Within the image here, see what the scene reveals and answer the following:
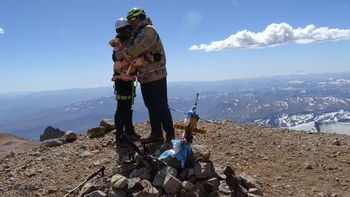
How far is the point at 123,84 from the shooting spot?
32.8 ft

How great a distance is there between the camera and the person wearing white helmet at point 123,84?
939 cm

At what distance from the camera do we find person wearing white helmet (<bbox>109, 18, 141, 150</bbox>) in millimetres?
9391

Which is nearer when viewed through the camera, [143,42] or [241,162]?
[143,42]

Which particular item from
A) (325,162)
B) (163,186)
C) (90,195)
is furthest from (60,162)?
(325,162)

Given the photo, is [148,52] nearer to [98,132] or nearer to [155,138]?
[155,138]

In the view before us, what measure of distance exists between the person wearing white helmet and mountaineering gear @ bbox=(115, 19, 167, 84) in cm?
20

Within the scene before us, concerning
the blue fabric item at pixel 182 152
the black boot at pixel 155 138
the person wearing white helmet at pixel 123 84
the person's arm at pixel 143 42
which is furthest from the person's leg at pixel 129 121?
the blue fabric item at pixel 182 152

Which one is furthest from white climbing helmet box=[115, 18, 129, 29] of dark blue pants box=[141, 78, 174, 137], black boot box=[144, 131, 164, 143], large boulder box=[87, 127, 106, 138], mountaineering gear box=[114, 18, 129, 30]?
large boulder box=[87, 127, 106, 138]

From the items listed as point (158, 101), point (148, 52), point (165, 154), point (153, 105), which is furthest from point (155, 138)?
point (148, 52)

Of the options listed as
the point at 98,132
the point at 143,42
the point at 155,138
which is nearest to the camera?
the point at 143,42

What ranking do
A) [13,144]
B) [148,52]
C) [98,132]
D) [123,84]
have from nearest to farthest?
[148,52] → [123,84] → [98,132] → [13,144]

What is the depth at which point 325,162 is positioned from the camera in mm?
10664

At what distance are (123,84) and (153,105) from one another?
0.97 m

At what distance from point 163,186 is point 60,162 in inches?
167
